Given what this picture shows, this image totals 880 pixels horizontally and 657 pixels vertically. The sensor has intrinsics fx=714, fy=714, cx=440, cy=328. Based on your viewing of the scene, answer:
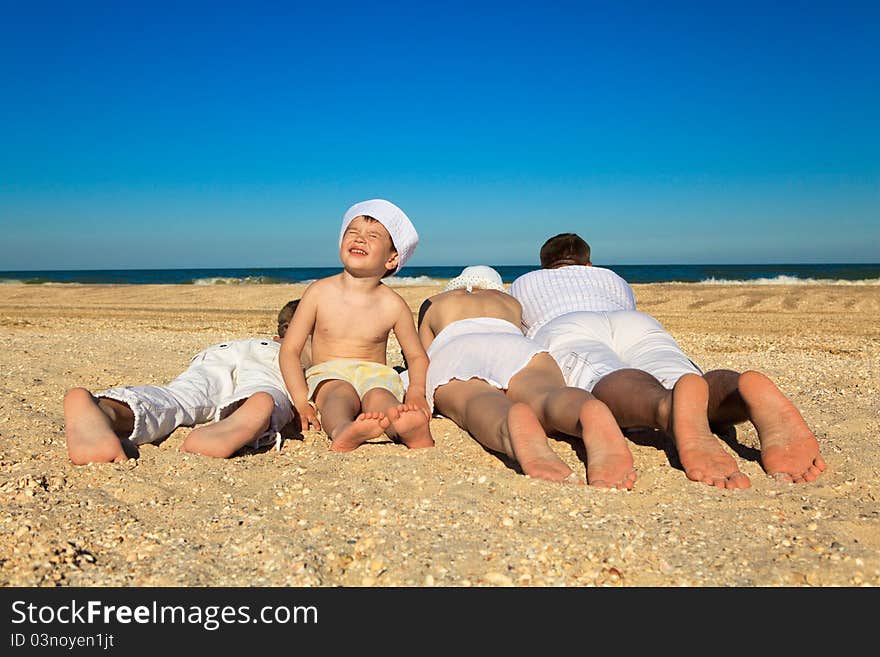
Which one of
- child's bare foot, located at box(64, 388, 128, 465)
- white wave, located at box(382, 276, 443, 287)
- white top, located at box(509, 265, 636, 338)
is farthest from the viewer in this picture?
white wave, located at box(382, 276, 443, 287)

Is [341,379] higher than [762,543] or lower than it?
higher

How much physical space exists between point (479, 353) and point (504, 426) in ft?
2.77

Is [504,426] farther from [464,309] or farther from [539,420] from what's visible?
[464,309]

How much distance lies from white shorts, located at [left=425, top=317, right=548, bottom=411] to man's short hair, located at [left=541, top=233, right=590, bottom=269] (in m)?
1.00

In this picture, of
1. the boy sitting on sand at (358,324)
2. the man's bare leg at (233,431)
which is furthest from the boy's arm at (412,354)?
the man's bare leg at (233,431)

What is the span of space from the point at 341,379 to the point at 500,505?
1.76m

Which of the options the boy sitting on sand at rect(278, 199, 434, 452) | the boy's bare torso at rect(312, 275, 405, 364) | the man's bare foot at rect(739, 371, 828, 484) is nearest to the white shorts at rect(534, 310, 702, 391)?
the man's bare foot at rect(739, 371, 828, 484)

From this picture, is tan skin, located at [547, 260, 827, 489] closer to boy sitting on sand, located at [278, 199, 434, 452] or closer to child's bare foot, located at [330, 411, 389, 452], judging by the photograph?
child's bare foot, located at [330, 411, 389, 452]

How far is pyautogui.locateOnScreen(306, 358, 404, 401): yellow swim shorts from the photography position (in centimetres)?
422

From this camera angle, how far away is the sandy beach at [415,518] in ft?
7.18
